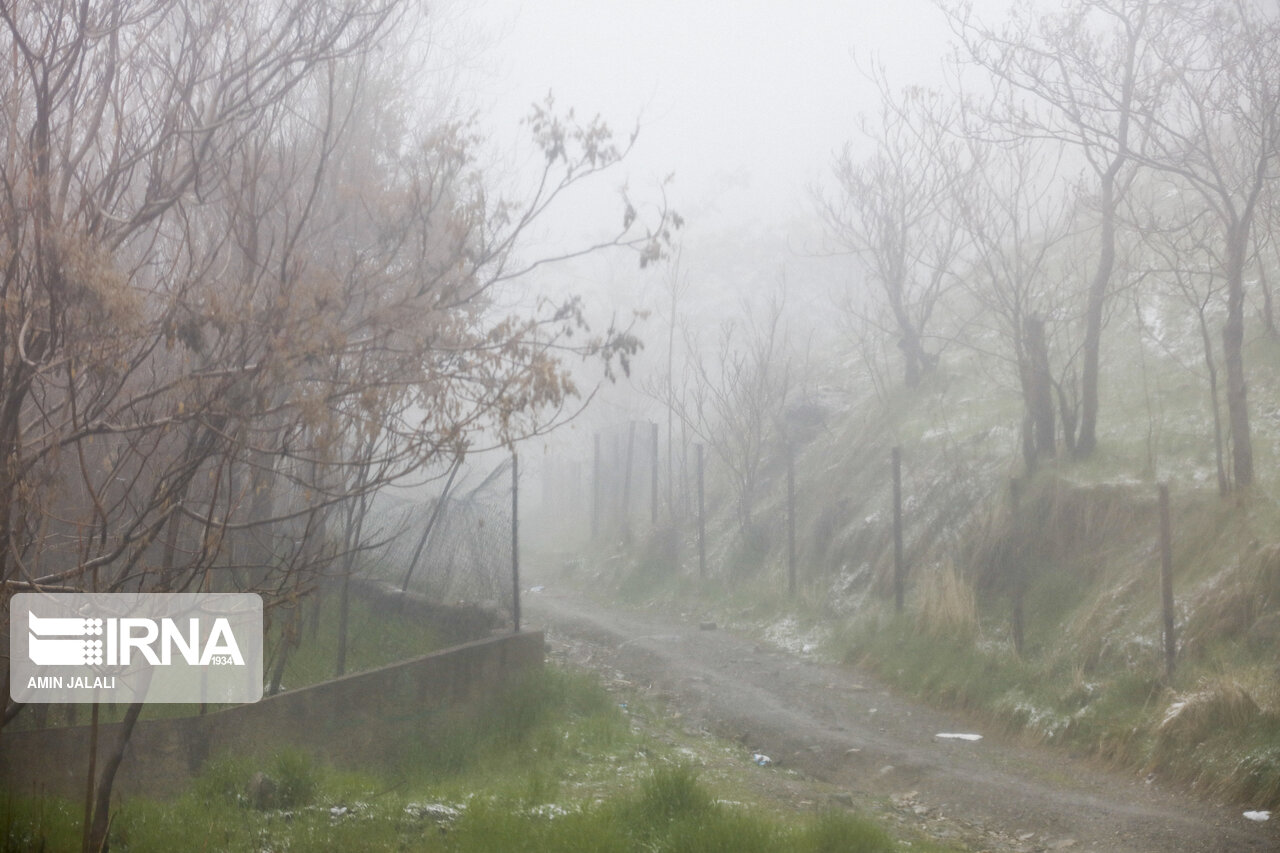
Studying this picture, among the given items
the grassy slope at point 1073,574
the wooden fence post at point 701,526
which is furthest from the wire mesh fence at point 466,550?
the wooden fence post at point 701,526

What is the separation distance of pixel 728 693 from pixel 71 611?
779cm

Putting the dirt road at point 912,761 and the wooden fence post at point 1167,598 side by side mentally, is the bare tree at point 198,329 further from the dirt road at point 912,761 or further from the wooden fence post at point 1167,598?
the wooden fence post at point 1167,598

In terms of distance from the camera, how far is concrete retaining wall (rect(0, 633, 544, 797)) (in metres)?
5.97

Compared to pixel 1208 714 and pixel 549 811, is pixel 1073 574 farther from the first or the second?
pixel 549 811

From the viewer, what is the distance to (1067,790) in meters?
7.50

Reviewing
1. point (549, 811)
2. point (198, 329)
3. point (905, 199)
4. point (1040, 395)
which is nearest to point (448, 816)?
point (549, 811)

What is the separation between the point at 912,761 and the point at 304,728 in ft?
15.8

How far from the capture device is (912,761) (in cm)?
835

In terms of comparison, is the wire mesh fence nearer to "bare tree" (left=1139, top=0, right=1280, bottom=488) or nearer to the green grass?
the green grass

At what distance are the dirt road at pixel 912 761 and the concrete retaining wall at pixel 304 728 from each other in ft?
7.93

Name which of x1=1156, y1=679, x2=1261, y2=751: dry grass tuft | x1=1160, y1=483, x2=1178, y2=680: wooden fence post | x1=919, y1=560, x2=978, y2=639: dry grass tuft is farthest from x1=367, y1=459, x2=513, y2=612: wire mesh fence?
x1=1160, y1=483, x2=1178, y2=680: wooden fence post

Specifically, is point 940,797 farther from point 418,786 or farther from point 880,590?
point 880,590

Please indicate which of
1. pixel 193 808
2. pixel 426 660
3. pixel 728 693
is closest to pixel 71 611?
pixel 193 808

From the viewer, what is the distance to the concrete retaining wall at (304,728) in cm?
597
